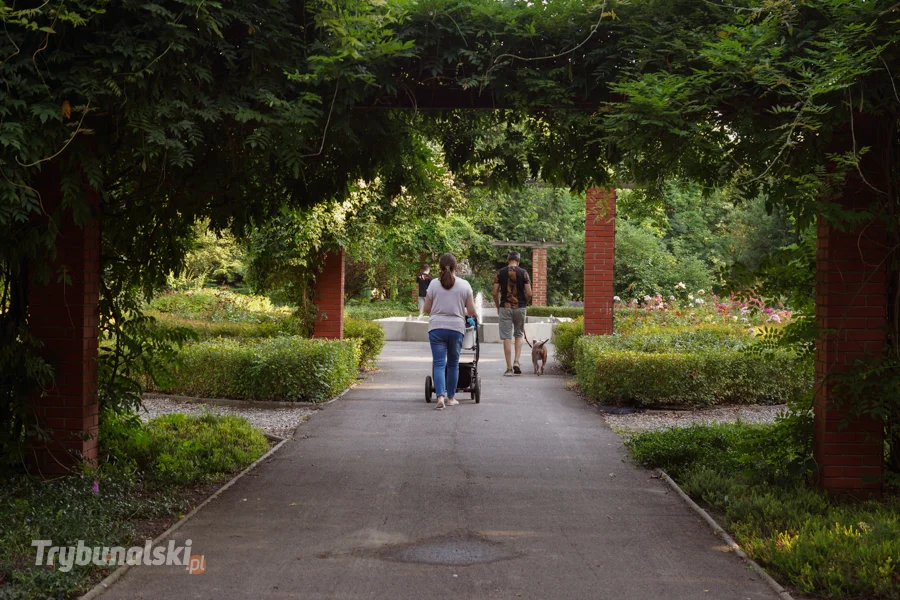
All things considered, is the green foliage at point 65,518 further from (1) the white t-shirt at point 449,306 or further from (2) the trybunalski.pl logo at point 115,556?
(1) the white t-shirt at point 449,306

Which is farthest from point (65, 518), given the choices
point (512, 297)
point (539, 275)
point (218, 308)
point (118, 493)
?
point (539, 275)

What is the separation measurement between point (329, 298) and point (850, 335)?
32.7 ft

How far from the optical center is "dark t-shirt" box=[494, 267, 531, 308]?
15805 millimetres

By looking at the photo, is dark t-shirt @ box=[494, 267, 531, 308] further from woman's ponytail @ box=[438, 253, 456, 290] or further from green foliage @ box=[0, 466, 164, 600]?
green foliage @ box=[0, 466, 164, 600]

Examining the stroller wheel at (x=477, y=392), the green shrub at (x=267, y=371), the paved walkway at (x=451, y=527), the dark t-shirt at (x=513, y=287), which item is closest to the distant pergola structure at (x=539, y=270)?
the dark t-shirt at (x=513, y=287)

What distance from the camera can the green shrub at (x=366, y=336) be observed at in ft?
54.4

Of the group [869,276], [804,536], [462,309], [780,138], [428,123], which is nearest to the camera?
[804,536]

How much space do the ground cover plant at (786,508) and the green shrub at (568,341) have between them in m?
7.32

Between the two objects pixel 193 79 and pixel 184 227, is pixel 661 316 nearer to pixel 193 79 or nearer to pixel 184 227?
pixel 184 227

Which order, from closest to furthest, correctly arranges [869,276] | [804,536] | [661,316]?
[804,536]
[869,276]
[661,316]

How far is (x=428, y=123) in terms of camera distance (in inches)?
306

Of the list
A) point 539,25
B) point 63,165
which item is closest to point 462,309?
point 539,25

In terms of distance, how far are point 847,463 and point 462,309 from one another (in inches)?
222

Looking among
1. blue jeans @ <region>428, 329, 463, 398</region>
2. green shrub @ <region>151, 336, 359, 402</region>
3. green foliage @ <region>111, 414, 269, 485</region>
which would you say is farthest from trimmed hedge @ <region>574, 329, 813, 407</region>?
green foliage @ <region>111, 414, 269, 485</region>
